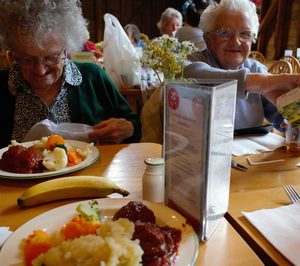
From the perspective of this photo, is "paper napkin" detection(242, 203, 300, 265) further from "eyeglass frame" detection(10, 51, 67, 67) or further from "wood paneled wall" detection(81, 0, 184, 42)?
"wood paneled wall" detection(81, 0, 184, 42)

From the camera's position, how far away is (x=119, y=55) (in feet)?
8.41

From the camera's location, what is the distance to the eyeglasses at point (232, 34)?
5.09 ft

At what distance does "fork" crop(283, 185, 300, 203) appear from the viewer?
2.61 ft

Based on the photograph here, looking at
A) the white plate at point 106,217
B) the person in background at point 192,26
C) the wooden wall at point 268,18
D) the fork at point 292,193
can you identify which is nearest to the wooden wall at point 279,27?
the wooden wall at point 268,18

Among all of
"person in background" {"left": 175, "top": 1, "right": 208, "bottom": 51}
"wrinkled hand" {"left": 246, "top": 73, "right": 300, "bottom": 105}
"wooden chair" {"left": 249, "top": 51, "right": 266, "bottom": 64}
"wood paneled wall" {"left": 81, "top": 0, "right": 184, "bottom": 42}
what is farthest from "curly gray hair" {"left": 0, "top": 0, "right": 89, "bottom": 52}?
"wood paneled wall" {"left": 81, "top": 0, "right": 184, "bottom": 42}

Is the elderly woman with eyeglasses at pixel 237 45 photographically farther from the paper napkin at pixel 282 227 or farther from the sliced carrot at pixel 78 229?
the sliced carrot at pixel 78 229

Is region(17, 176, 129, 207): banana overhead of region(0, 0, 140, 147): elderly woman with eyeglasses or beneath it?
beneath

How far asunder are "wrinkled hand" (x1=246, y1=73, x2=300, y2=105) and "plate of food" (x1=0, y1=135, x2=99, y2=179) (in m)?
0.64

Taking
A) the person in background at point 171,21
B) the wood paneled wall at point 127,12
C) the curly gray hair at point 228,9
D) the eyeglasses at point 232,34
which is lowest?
the eyeglasses at point 232,34

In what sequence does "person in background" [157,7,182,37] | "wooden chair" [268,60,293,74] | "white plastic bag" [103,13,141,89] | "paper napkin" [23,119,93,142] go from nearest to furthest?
"paper napkin" [23,119,93,142] < "white plastic bag" [103,13,141,89] < "wooden chair" [268,60,293,74] < "person in background" [157,7,182,37]

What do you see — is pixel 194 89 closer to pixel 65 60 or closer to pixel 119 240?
pixel 119 240

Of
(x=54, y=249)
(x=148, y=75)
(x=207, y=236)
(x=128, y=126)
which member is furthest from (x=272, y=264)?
(x=148, y=75)

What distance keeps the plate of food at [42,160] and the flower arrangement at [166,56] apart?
1.40 feet

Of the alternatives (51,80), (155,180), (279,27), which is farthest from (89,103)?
(279,27)
